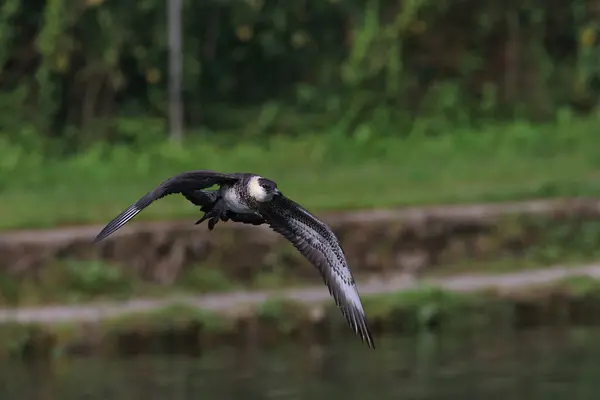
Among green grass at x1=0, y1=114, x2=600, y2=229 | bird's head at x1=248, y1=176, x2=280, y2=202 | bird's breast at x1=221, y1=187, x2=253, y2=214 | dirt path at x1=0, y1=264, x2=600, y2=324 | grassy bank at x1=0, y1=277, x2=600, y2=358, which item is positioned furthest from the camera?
green grass at x1=0, y1=114, x2=600, y2=229

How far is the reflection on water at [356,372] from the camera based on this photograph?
438 inches

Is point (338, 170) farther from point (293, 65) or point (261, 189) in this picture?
point (261, 189)

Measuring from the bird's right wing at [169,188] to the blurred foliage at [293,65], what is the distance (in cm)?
953

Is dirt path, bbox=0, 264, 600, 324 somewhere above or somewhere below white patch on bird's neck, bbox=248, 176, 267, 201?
above

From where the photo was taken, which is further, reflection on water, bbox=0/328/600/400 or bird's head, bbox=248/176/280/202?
reflection on water, bbox=0/328/600/400

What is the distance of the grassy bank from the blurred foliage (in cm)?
503

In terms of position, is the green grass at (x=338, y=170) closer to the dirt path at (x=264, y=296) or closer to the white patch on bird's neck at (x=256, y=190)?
the dirt path at (x=264, y=296)

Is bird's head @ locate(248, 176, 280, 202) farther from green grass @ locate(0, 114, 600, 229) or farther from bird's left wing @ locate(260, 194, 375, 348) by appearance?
green grass @ locate(0, 114, 600, 229)

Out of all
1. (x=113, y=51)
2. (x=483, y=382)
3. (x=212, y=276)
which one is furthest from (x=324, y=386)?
(x=113, y=51)

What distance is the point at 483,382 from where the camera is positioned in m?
11.4

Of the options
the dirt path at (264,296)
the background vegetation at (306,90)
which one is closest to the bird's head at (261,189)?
the dirt path at (264,296)

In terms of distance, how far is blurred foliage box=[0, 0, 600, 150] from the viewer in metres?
17.3

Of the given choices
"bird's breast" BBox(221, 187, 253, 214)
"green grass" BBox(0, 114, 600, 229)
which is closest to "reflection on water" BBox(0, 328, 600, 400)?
"green grass" BBox(0, 114, 600, 229)

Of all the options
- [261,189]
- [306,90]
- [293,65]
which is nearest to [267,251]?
[306,90]
